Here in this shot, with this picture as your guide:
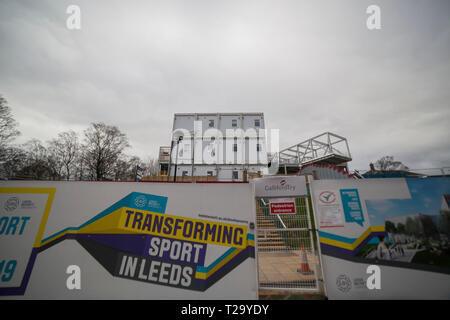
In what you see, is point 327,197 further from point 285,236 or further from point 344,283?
point 344,283

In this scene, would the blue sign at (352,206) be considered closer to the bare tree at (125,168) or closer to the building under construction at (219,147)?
the building under construction at (219,147)

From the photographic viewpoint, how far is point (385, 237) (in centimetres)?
426

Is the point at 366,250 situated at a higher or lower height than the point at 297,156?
lower

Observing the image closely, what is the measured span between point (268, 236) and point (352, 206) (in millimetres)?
2367

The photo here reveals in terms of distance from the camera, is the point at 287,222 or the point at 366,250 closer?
the point at 366,250

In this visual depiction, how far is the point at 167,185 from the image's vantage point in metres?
4.74

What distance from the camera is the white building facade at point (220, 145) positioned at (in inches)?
1035

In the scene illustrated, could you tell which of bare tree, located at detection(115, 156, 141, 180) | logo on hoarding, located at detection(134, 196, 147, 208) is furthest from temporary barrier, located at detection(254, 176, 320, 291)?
bare tree, located at detection(115, 156, 141, 180)

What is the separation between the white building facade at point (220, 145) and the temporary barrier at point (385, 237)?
20.8 m
